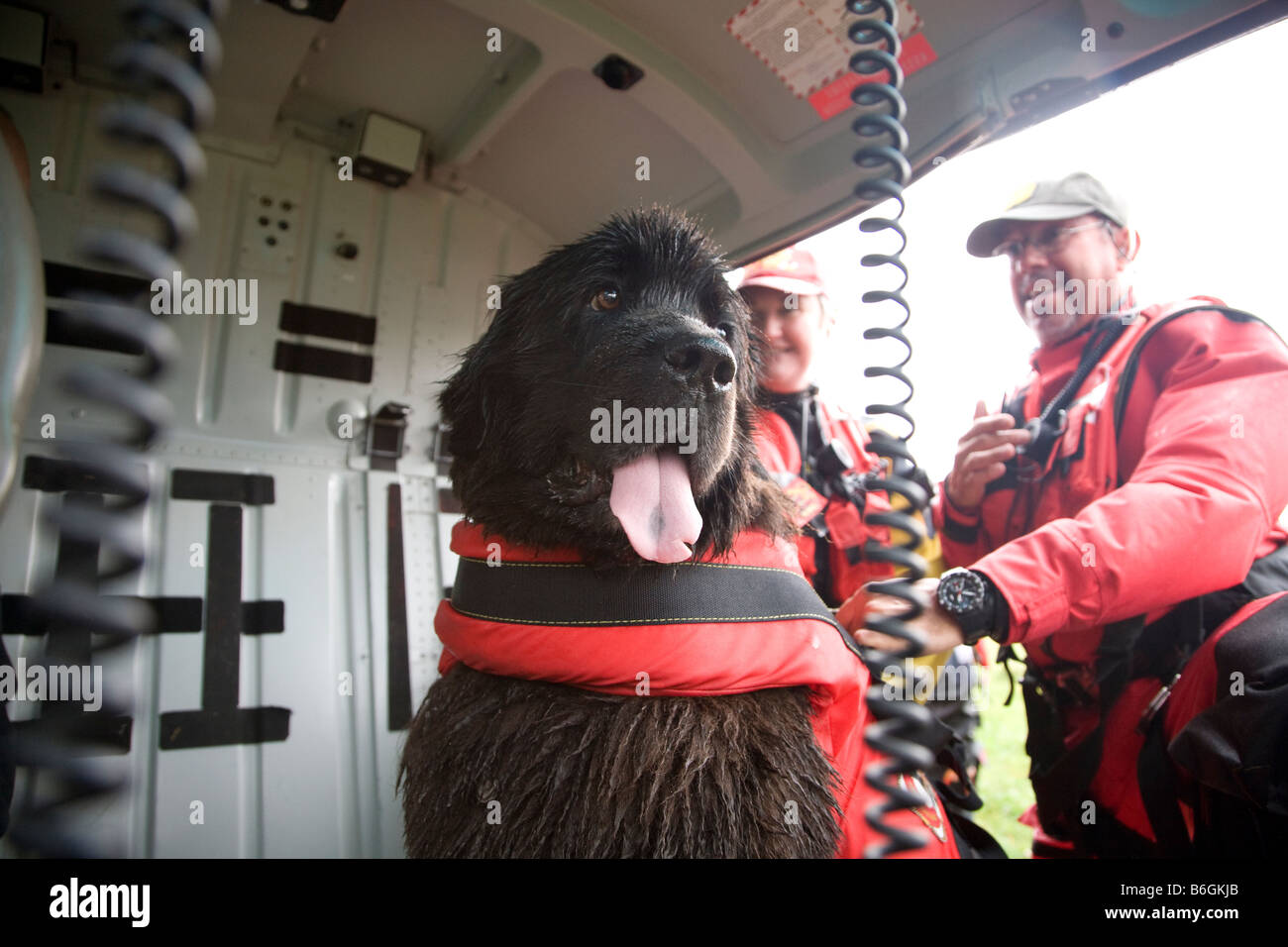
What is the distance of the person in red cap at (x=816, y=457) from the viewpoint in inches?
97.6

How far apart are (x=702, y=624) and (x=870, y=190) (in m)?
0.89

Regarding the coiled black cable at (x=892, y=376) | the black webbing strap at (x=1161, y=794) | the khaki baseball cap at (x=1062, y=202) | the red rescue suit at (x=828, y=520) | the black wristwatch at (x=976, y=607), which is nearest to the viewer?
the coiled black cable at (x=892, y=376)

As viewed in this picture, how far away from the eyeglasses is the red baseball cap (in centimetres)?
79

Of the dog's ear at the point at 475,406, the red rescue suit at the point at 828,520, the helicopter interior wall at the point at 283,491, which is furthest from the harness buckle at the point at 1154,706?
the helicopter interior wall at the point at 283,491

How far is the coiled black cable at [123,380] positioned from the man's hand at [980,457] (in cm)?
232

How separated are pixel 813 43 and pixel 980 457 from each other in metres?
1.41

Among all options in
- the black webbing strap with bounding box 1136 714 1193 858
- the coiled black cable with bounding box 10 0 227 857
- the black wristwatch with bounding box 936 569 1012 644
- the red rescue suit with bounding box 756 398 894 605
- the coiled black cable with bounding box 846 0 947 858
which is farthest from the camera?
the red rescue suit with bounding box 756 398 894 605

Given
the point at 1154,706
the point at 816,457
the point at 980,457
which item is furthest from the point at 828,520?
the point at 1154,706

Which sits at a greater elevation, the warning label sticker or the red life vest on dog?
the warning label sticker

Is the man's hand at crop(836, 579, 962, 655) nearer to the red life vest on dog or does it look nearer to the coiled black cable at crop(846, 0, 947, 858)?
the red life vest on dog

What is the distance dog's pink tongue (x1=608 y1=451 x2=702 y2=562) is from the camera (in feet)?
4.59

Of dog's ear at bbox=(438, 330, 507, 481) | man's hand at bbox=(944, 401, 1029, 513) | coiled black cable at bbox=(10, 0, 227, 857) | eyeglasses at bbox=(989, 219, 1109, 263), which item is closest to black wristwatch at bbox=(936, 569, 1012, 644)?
man's hand at bbox=(944, 401, 1029, 513)

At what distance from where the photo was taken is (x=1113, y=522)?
171 centimetres

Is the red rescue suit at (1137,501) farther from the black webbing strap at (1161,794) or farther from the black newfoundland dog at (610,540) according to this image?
the black newfoundland dog at (610,540)
